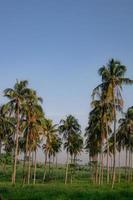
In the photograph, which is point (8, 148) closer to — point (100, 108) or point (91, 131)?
point (91, 131)

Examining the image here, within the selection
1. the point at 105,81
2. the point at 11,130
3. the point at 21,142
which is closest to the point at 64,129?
the point at 21,142

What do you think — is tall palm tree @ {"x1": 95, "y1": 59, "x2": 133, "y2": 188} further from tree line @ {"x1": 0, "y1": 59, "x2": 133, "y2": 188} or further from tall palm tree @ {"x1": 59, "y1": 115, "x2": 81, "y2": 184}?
tall palm tree @ {"x1": 59, "y1": 115, "x2": 81, "y2": 184}

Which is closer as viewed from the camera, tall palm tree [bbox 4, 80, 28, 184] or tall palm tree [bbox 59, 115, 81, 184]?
tall palm tree [bbox 4, 80, 28, 184]

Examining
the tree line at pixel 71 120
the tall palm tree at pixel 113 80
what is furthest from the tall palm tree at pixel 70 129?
the tall palm tree at pixel 113 80

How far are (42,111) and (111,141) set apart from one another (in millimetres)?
33030

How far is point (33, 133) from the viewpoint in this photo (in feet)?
209

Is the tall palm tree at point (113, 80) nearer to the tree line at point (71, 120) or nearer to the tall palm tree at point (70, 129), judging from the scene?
the tree line at point (71, 120)

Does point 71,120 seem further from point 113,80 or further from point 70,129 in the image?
point 113,80

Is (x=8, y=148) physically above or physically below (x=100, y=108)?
below

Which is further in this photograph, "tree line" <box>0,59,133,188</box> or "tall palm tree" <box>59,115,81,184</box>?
"tall palm tree" <box>59,115,81,184</box>

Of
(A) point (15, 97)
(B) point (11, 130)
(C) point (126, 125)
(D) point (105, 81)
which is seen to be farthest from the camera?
(C) point (126, 125)

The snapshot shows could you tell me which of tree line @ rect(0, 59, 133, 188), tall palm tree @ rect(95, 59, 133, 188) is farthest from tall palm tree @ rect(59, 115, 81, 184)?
tall palm tree @ rect(95, 59, 133, 188)

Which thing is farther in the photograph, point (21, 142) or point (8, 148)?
point (8, 148)

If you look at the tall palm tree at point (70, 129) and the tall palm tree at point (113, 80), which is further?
the tall palm tree at point (70, 129)
